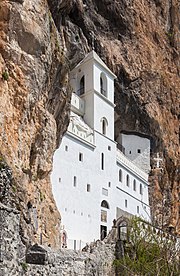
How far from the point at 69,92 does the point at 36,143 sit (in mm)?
6832

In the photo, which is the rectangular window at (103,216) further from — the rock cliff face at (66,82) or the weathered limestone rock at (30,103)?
the weathered limestone rock at (30,103)

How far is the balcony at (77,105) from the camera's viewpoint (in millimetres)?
40312

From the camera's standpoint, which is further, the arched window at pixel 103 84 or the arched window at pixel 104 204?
the arched window at pixel 103 84

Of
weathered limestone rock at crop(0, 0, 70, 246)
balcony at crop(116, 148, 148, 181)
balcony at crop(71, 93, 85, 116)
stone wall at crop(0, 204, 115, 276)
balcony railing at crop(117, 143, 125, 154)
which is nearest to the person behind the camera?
stone wall at crop(0, 204, 115, 276)

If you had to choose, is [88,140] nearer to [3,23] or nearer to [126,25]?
[126,25]

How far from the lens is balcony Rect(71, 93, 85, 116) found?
132 ft

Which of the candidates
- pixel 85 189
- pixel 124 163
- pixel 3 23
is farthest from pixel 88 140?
pixel 3 23

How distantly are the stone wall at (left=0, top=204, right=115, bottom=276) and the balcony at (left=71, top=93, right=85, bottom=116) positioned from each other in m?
21.6

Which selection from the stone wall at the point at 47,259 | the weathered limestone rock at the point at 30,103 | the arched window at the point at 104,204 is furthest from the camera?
the arched window at the point at 104,204

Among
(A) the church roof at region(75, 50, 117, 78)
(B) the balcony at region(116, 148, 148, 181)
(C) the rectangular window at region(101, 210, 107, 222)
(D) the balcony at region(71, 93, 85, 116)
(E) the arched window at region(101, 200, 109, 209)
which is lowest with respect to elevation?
(C) the rectangular window at region(101, 210, 107, 222)

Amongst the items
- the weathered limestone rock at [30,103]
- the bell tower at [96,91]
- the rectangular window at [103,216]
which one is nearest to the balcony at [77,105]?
the bell tower at [96,91]

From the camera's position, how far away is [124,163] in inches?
1763

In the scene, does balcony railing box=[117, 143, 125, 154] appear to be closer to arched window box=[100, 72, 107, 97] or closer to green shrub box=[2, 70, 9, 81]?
arched window box=[100, 72, 107, 97]

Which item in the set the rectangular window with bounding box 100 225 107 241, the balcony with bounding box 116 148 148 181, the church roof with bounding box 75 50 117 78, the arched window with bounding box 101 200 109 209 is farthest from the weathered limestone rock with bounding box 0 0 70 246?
the balcony with bounding box 116 148 148 181
